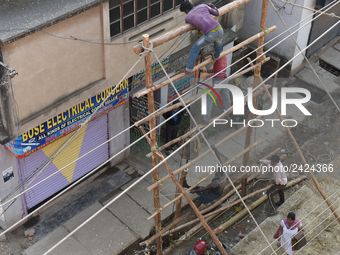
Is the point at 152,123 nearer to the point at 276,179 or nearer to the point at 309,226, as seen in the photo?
the point at 276,179

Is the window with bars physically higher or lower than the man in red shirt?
higher

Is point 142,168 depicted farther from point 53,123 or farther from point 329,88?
point 329,88

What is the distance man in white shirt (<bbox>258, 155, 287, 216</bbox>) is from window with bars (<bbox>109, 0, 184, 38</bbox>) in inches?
184

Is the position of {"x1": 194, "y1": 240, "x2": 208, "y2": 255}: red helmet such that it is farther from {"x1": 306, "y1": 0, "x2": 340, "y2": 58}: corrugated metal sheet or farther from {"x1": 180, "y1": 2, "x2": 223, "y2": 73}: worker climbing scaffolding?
{"x1": 306, "y1": 0, "x2": 340, "y2": 58}: corrugated metal sheet

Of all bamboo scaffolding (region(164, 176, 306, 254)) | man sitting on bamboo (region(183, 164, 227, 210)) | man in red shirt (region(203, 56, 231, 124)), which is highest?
man in red shirt (region(203, 56, 231, 124))

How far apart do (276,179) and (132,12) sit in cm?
546

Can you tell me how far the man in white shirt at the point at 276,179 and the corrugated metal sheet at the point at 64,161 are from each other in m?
4.46

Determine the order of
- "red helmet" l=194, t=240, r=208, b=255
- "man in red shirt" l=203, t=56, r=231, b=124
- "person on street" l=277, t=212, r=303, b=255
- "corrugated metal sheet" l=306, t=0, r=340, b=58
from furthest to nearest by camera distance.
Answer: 1. "corrugated metal sheet" l=306, t=0, r=340, b=58
2. "man in red shirt" l=203, t=56, r=231, b=124
3. "person on street" l=277, t=212, r=303, b=255
4. "red helmet" l=194, t=240, r=208, b=255

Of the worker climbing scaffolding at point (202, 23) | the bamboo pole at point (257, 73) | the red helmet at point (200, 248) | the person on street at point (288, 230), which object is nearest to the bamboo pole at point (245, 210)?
the bamboo pole at point (257, 73)

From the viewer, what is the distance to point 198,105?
11281 mm

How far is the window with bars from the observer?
425 inches

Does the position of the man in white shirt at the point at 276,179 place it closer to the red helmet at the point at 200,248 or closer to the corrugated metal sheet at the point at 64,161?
the red helmet at the point at 200,248

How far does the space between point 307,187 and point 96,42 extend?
679 cm

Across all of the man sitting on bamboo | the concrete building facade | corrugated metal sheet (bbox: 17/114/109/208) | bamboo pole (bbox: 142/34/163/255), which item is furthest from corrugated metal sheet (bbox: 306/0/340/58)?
bamboo pole (bbox: 142/34/163/255)
